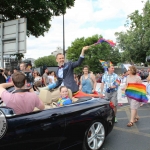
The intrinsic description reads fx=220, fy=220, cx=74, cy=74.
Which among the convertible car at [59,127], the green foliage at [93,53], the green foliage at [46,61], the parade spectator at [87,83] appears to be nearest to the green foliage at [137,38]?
the green foliage at [93,53]

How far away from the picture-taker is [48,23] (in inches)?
599

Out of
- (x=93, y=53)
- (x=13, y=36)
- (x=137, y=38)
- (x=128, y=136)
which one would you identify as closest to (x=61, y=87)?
(x=128, y=136)

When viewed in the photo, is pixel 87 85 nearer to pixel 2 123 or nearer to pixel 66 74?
pixel 66 74

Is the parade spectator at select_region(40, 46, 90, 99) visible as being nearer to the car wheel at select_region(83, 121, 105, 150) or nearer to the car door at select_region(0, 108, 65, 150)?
the car wheel at select_region(83, 121, 105, 150)

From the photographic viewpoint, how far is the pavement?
156 inches

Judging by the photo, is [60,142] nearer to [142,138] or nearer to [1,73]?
[142,138]

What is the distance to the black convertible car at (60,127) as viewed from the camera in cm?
248

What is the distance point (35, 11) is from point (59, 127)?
12.1 m

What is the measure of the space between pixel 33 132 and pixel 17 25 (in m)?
4.02

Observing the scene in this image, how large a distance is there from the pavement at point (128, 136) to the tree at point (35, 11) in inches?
368

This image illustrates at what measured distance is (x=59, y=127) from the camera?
299 cm

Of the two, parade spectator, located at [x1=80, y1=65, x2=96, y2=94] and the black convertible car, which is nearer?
the black convertible car

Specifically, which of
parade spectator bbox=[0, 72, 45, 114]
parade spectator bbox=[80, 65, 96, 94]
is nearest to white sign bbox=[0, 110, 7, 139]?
parade spectator bbox=[0, 72, 45, 114]

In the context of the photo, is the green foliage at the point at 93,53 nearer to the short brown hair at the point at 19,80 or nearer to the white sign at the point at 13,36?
the white sign at the point at 13,36
